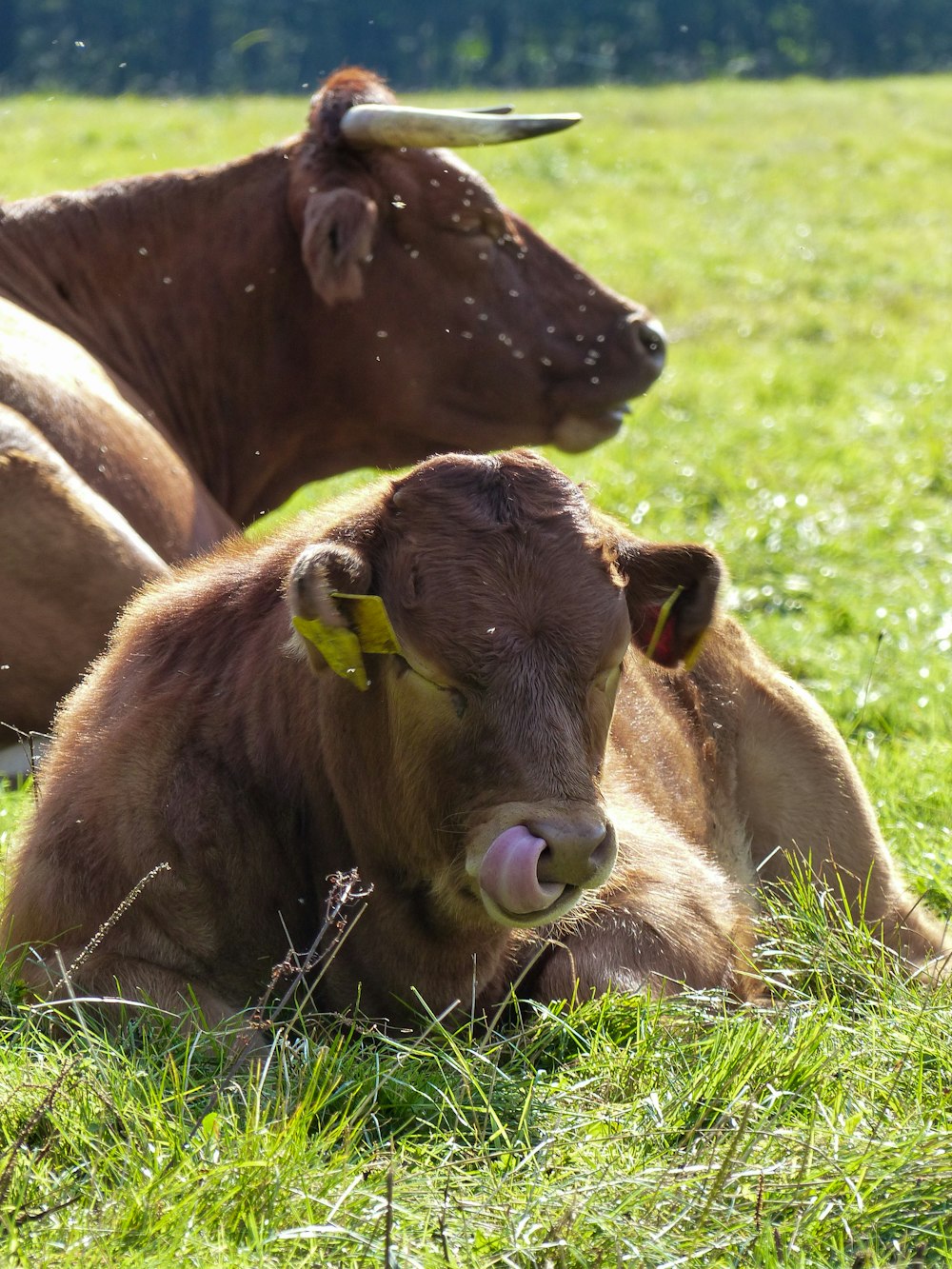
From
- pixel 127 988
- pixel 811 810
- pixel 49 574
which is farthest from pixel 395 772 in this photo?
pixel 49 574

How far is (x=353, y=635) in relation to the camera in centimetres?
345

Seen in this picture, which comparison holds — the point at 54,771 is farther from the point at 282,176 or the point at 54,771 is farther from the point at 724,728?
the point at 282,176

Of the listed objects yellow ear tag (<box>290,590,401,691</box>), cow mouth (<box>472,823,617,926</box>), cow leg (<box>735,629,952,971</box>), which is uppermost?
yellow ear tag (<box>290,590,401,691</box>)

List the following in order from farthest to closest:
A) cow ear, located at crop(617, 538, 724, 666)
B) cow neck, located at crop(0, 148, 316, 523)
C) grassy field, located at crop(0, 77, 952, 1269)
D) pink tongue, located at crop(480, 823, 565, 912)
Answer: cow neck, located at crop(0, 148, 316, 523), cow ear, located at crop(617, 538, 724, 666), pink tongue, located at crop(480, 823, 565, 912), grassy field, located at crop(0, 77, 952, 1269)

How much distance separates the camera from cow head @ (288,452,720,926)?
330 centimetres

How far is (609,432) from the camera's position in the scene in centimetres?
779

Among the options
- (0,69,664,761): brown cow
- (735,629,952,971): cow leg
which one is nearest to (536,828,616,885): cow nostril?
(735,629,952,971): cow leg

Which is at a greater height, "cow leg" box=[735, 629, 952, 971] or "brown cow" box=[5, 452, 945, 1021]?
"brown cow" box=[5, 452, 945, 1021]

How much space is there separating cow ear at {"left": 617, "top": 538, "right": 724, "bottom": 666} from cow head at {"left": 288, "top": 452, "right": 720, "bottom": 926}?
110 mm

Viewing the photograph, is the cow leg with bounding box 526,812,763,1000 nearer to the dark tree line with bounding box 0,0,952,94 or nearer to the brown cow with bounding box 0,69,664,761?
the brown cow with bounding box 0,69,664,761

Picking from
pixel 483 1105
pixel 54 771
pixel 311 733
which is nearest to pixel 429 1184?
pixel 483 1105

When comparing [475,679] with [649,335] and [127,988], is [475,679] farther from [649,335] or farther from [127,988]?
[649,335]

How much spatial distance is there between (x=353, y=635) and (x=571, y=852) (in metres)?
0.66

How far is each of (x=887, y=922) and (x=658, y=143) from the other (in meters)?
19.4
